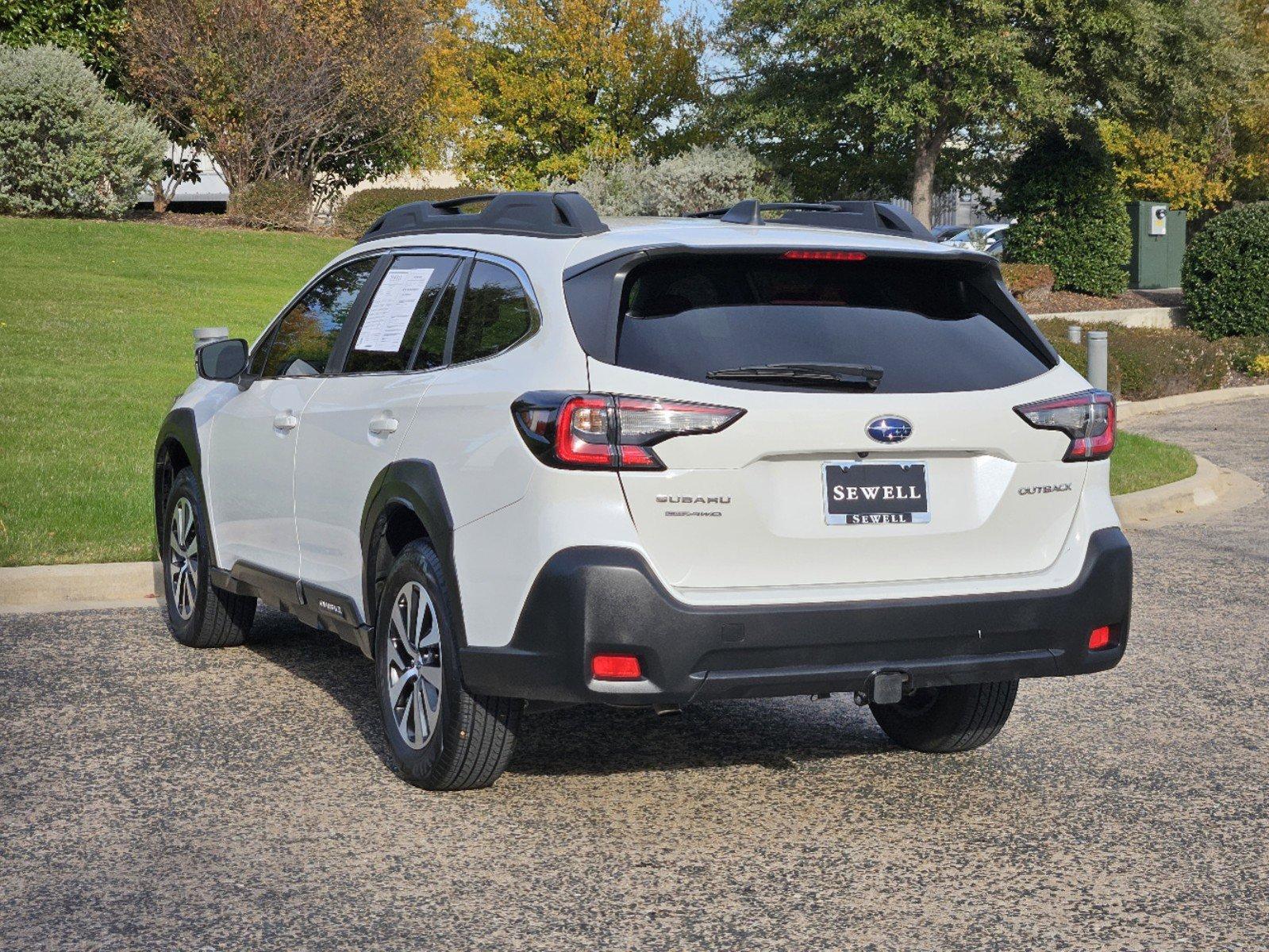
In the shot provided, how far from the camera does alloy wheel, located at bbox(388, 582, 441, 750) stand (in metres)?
5.34

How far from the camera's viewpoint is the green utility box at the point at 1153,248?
43.1 metres

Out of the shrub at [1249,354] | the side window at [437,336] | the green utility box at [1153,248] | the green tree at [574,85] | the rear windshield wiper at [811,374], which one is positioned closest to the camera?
the rear windshield wiper at [811,374]

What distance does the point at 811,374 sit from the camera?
15.9 feet

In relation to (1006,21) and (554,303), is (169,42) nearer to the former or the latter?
(1006,21)

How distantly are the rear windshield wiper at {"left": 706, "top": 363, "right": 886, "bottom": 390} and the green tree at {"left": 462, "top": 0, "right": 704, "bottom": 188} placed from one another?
45.8 metres

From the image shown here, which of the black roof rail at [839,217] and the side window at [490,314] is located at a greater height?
the black roof rail at [839,217]

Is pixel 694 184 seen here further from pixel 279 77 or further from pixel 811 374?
pixel 811 374

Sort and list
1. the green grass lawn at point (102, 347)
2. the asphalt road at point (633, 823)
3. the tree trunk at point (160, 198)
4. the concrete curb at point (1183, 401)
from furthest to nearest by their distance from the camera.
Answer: the tree trunk at point (160, 198) → the concrete curb at point (1183, 401) → the green grass lawn at point (102, 347) → the asphalt road at point (633, 823)

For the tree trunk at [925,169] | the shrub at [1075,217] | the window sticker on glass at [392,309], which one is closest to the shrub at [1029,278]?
the shrub at [1075,217]

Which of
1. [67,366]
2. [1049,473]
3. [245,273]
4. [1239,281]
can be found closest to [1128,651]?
[1049,473]

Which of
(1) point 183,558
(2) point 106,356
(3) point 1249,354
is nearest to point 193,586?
(1) point 183,558

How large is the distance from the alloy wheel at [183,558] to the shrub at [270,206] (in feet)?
83.8

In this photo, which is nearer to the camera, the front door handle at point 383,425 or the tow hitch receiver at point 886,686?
the tow hitch receiver at point 886,686

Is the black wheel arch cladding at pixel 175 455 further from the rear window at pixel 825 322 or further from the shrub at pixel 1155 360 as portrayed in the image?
the shrub at pixel 1155 360
